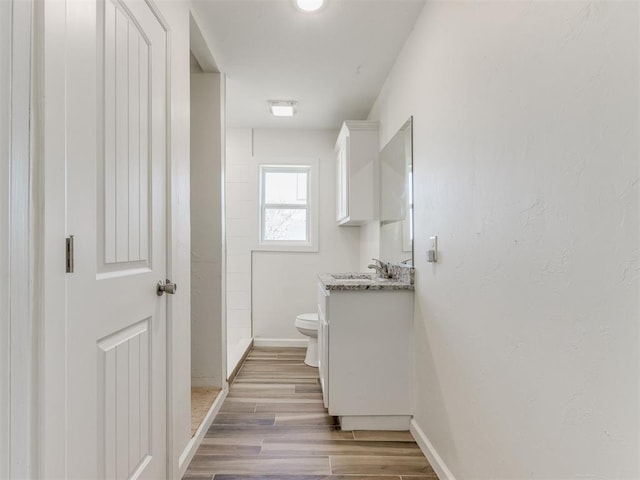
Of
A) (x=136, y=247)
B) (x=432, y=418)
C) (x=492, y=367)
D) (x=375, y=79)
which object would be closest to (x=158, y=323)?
(x=136, y=247)

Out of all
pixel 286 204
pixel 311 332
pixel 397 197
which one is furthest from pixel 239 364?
pixel 397 197

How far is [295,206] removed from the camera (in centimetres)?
413

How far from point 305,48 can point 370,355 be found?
198 centimetres

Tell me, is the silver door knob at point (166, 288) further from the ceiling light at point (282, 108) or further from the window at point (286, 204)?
the window at point (286, 204)

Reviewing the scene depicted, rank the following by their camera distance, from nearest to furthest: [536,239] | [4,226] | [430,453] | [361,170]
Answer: [4,226] → [536,239] → [430,453] → [361,170]

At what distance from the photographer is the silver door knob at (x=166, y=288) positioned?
57.7 inches

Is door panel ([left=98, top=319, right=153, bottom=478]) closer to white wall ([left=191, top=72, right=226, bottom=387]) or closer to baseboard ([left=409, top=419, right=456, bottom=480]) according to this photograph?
white wall ([left=191, top=72, right=226, bottom=387])

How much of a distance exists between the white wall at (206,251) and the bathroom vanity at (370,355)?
859 mm

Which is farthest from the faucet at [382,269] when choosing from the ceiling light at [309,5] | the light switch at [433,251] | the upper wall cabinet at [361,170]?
the ceiling light at [309,5]

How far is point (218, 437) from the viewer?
2062 mm

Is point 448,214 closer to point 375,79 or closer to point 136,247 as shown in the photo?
point 136,247

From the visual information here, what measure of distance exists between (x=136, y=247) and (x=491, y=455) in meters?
1.45

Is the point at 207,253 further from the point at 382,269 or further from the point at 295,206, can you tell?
the point at 295,206

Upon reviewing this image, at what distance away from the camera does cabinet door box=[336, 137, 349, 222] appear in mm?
3200
